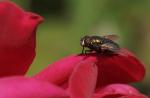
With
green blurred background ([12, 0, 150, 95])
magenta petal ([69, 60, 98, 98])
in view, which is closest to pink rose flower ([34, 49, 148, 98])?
magenta petal ([69, 60, 98, 98])

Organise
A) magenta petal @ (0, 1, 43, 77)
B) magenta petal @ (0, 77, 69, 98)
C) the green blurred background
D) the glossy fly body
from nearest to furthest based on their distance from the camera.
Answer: magenta petal @ (0, 77, 69, 98) < magenta petal @ (0, 1, 43, 77) < the glossy fly body < the green blurred background

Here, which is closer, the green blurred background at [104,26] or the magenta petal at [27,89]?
the magenta petal at [27,89]

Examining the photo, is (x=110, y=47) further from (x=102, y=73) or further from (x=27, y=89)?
(x=27, y=89)

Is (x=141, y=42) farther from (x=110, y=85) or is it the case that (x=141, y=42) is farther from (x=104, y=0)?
(x=110, y=85)

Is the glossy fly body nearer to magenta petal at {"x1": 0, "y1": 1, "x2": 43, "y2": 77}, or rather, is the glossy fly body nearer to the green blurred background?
magenta petal at {"x1": 0, "y1": 1, "x2": 43, "y2": 77}

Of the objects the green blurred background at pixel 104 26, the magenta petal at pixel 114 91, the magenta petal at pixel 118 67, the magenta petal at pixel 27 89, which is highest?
the magenta petal at pixel 27 89

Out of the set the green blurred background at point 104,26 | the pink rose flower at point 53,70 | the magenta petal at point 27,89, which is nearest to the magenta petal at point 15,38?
the pink rose flower at point 53,70

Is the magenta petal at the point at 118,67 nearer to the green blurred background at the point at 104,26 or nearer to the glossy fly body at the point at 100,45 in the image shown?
the glossy fly body at the point at 100,45
